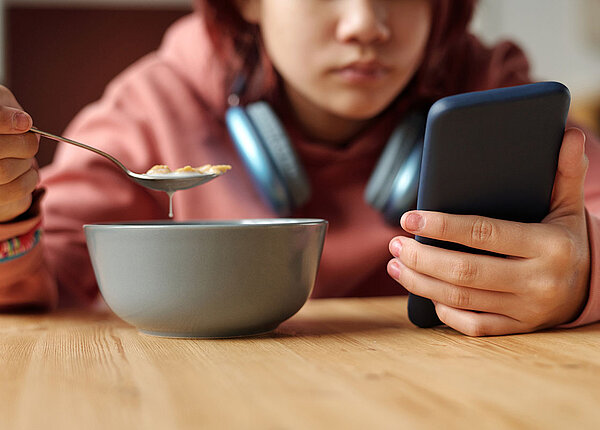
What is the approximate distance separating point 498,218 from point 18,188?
0.50 meters

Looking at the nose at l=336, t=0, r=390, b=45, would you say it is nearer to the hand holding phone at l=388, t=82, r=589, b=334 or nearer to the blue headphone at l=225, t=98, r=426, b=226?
the blue headphone at l=225, t=98, r=426, b=226

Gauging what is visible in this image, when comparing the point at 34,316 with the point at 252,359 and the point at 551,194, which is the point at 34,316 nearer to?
the point at 252,359

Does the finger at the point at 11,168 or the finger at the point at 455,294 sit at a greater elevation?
the finger at the point at 11,168

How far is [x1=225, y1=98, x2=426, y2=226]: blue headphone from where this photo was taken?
3.38ft

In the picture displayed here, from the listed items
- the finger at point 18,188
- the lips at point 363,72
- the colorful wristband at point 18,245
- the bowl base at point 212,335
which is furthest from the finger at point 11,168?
the lips at point 363,72

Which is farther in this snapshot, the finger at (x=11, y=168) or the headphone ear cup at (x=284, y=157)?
the headphone ear cup at (x=284, y=157)

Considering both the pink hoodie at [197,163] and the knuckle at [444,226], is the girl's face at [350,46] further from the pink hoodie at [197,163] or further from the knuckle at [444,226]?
the knuckle at [444,226]

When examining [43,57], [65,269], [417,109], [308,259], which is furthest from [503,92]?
[43,57]

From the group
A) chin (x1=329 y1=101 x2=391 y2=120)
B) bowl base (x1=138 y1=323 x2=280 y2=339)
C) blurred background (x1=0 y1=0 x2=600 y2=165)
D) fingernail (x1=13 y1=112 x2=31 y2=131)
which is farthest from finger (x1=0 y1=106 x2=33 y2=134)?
blurred background (x1=0 y1=0 x2=600 y2=165)

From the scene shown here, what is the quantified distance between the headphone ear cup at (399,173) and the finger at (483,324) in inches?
15.3

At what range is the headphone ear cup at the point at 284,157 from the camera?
1041 millimetres

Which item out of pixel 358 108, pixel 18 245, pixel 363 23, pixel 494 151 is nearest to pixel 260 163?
pixel 358 108

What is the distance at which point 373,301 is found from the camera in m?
0.89

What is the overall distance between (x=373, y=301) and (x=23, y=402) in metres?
0.56
